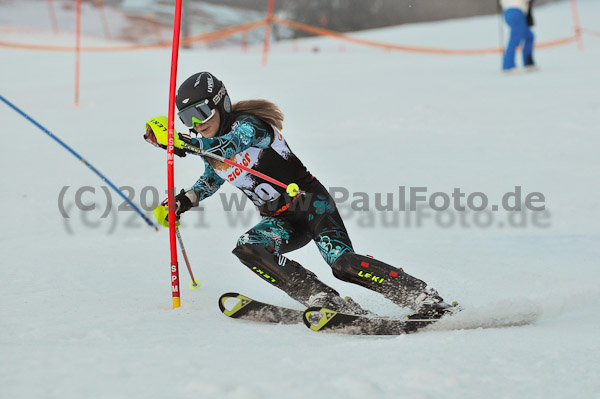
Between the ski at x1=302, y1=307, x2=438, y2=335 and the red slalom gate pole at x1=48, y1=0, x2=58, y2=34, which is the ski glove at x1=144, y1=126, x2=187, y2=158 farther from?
the red slalom gate pole at x1=48, y1=0, x2=58, y2=34

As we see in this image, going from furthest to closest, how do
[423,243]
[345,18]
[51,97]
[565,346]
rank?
1. [345,18]
2. [51,97]
3. [423,243]
4. [565,346]

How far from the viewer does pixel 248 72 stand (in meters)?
13.3

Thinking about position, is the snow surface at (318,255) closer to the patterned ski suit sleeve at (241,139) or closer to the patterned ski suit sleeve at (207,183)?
the patterned ski suit sleeve at (207,183)

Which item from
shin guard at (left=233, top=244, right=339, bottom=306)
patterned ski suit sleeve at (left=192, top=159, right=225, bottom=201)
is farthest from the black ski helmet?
shin guard at (left=233, top=244, right=339, bottom=306)

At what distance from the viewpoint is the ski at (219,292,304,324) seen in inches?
119

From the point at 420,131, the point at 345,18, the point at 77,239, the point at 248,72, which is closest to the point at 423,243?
the point at 77,239

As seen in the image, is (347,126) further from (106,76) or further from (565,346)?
(106,76)

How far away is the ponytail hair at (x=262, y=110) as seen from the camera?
328cm

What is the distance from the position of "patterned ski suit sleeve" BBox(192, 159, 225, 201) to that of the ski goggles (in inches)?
14.6

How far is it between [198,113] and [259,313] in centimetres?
110

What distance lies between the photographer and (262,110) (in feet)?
10.8

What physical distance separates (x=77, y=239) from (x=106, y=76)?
10108 millimetres

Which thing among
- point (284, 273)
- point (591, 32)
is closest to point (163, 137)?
point (284, 273)

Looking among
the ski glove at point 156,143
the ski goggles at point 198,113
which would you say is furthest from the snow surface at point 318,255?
the ski goggles at point 198,113
